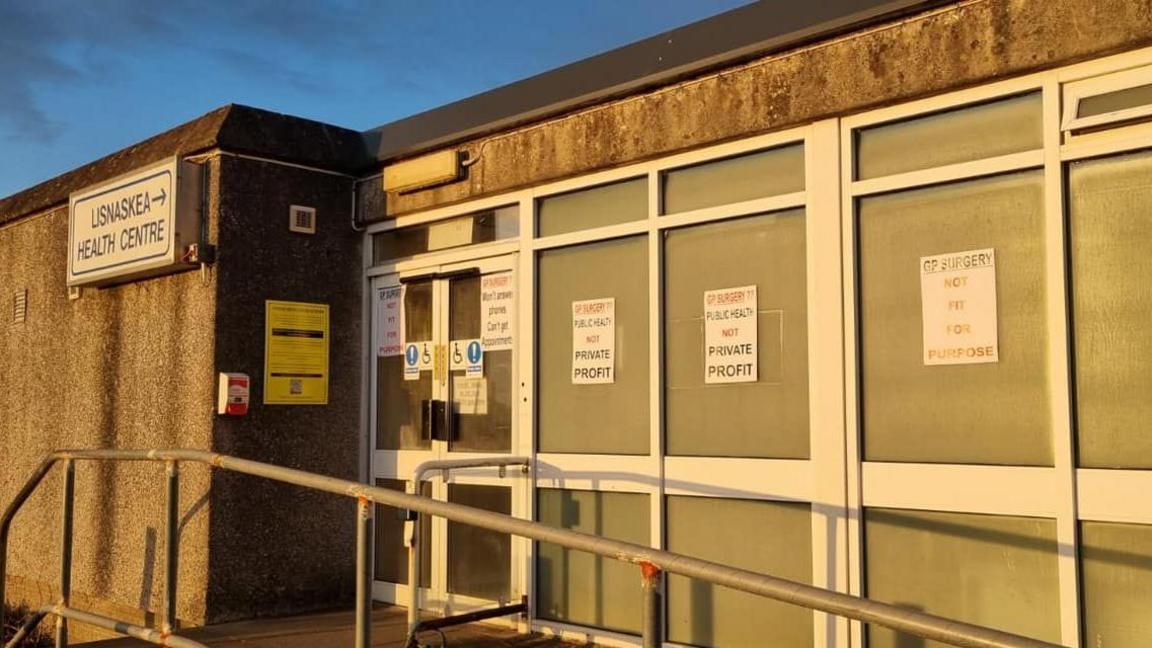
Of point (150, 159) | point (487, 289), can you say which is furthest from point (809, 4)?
point (150, 159)

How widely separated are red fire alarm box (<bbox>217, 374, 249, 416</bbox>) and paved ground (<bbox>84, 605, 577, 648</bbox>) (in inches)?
48.1

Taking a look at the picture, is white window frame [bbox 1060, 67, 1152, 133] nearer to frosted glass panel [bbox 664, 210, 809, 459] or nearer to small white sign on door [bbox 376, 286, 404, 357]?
frosted glass panel [bbox 664, 210, 809, 459]

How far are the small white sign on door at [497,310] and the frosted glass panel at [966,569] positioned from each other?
247 cm

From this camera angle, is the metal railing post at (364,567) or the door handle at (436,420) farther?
the door handle at (436,420)

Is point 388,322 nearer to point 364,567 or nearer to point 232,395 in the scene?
point 232,395

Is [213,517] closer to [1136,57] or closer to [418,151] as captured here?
[418,151]

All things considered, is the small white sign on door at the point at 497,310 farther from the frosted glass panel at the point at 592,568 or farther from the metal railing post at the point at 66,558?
the metal railing post at the point at 66,558

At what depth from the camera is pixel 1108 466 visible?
4.00 metres

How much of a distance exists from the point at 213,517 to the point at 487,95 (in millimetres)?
2889

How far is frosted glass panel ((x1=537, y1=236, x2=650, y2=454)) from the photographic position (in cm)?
566

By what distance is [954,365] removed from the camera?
14.6 ft

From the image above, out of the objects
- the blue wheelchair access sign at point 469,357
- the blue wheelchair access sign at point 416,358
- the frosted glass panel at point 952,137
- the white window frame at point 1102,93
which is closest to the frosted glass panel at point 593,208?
the blue wheelchair access sign at point 469,357

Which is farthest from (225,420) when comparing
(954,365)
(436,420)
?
(954,365)

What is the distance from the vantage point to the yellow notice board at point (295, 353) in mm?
6867
